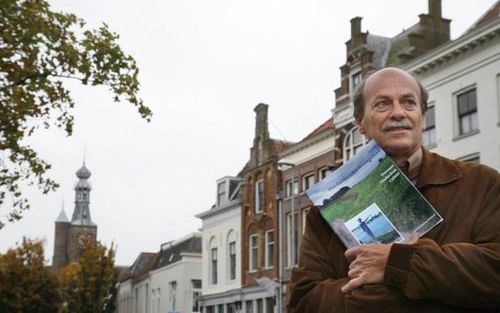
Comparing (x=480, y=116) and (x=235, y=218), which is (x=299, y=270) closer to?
(x=480, y=116)

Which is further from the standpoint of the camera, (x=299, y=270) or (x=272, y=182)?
(x=272, y=182)

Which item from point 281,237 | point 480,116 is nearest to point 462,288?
point 480,116

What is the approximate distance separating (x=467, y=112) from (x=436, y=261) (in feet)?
74.1

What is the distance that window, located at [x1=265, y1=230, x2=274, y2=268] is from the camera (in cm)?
3694

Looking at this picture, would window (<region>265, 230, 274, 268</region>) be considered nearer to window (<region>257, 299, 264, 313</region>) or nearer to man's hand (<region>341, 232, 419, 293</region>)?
window (<region>257, 299, 264, 313</region>)

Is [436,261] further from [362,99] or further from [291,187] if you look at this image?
[291,187]

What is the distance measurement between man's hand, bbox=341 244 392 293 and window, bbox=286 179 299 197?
32.2 m

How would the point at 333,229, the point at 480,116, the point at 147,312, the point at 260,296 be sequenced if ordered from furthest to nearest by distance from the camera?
the point at 147,312 → the point at 260,296 → the point at 480,116 → the point at 333,229

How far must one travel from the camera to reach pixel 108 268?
55875 mm

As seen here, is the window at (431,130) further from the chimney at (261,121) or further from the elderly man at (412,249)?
the elderly man at (412,249)

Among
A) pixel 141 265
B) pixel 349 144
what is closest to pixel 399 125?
pixel 349 144

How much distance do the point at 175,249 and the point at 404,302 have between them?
53.4 m

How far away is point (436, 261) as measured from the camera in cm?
194

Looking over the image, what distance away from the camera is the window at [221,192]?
43406 millimetres
